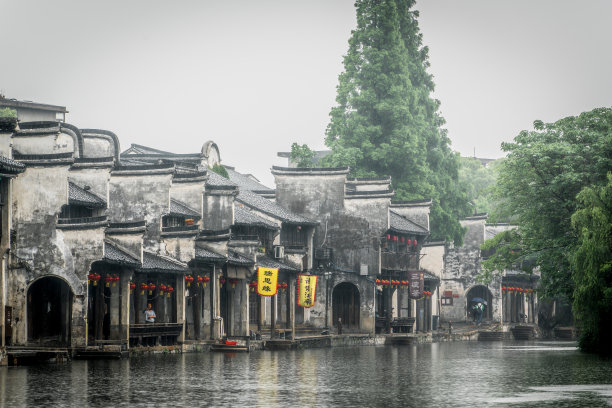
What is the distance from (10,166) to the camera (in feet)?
125

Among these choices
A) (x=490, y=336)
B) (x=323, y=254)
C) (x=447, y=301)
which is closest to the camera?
(x=323, y=254)

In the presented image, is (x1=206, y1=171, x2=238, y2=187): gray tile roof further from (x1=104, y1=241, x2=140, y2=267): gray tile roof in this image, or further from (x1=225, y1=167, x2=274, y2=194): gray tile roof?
(x1=104, y1=241, x2=140, y2=267): gray tile roof

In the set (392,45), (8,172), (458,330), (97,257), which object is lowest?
(458,330)

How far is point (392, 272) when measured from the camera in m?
69.4

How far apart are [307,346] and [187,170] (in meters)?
11.9

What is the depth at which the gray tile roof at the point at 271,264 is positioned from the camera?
56.3 m

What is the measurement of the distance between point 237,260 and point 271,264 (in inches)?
214

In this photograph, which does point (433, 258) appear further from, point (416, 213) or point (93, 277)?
point (93, 277)

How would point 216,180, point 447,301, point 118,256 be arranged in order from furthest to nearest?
1. point 447,301
2. point 216,180
3. point 118,256

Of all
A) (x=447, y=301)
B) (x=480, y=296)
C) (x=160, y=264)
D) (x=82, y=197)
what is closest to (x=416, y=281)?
(x=447, y=301)

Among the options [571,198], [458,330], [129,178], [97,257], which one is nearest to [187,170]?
[129,178]

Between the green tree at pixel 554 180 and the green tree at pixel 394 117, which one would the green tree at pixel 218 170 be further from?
the green tree at pixel 554 180

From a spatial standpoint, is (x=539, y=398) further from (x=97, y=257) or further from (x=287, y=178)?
(x=287, y=178)

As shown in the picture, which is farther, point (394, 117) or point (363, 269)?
point (394, 117)
